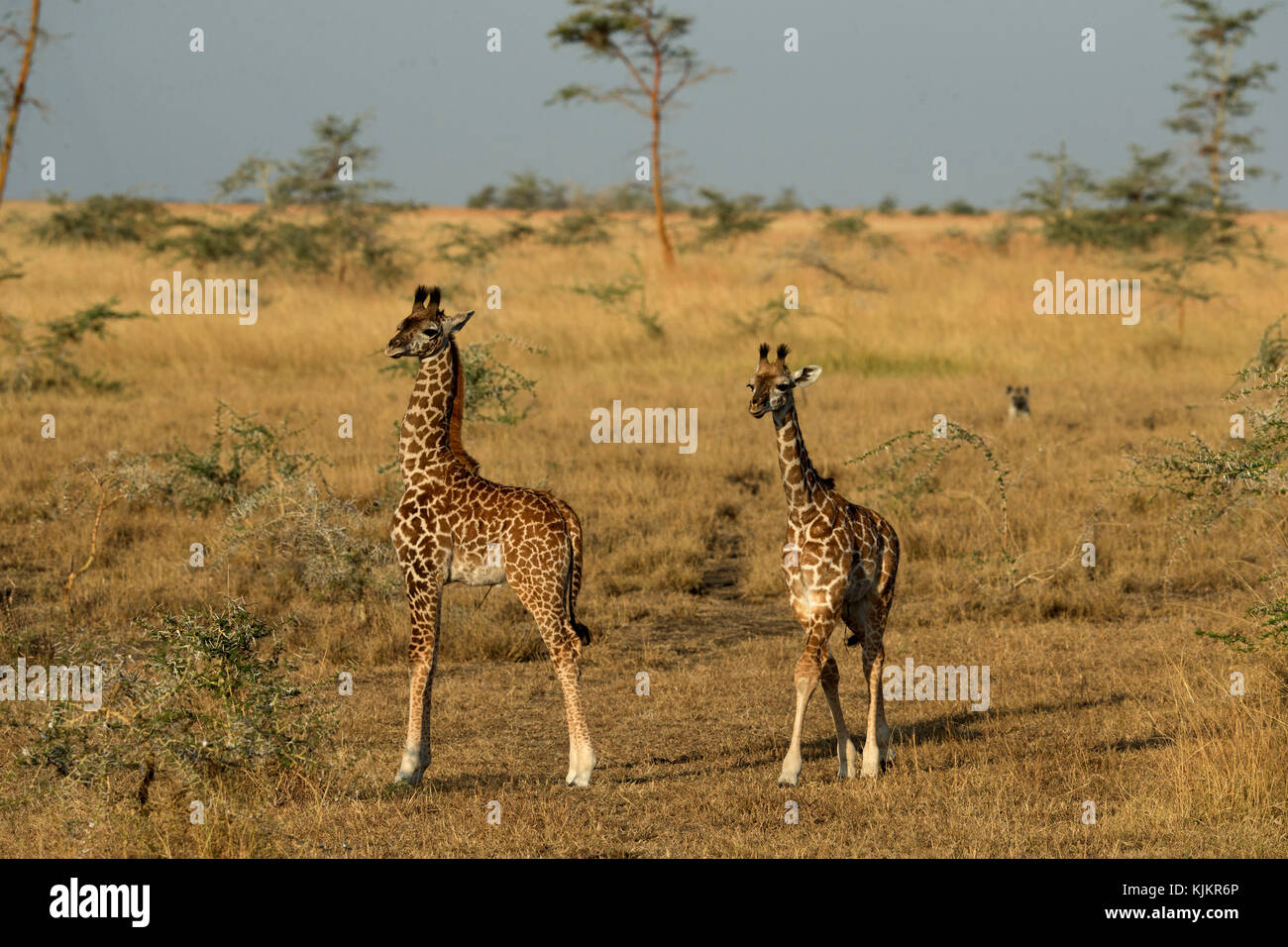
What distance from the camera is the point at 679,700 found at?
29.7ft

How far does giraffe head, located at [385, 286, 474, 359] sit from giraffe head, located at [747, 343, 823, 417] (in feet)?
5.28

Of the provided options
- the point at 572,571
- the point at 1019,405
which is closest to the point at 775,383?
the point at 572,571

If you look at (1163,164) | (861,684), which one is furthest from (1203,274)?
(861,684)

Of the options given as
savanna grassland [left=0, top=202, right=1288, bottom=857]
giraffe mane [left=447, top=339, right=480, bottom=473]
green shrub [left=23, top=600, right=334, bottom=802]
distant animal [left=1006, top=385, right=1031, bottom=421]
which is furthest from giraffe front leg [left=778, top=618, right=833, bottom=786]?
distant animal [left=1006, top=385, right=1031, bottom=421]

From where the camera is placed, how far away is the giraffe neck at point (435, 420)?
7.60m

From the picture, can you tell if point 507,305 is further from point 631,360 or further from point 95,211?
point 95,211

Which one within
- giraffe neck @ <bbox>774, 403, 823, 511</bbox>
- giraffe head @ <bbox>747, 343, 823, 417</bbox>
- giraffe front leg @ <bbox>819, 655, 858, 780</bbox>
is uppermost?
giraffe head @ <bbox>747, 343, 823, 417</bbox>

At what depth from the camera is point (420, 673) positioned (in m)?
7.27

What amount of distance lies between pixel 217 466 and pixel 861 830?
8.61 metres

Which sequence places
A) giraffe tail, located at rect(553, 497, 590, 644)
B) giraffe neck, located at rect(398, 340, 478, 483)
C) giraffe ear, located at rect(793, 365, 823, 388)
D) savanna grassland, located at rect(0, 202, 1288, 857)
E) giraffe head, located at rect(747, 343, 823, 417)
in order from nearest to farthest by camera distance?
savanna grassland, located at rect(0, 202, 1288, 857)
giraffe head, located at rect(747, 343, 823, 417)
giraffe ear, located at rect(793, 365, 823, 388)
giraffe tail, located at rect(553, 497, 590, 644)
giraffe neck, located at rect(398, 340, 478, 483)

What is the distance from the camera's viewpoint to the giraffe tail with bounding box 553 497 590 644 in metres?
7.18

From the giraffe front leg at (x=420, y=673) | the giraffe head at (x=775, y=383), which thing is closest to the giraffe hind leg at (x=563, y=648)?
the giraffe front leg at (x=420, y=673)

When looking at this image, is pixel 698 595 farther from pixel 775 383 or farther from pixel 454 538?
pixel 775 383

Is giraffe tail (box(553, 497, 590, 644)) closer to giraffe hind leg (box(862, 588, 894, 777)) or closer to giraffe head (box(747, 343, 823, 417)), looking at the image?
giraffe head (box(747, 343, 823, 417))
